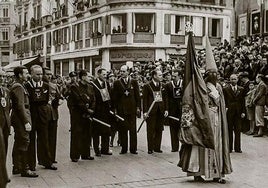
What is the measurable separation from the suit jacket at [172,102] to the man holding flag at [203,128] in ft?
12.9

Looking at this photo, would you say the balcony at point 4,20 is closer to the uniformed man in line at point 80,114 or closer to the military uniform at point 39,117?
the uniformed man in line at point 80,114

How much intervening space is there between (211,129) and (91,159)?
3.65m

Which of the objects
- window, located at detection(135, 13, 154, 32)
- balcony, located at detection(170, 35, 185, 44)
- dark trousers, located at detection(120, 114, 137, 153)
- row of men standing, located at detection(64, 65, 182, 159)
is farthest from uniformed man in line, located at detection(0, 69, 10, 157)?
balcony, located at detection(170, 35, 185, 44)

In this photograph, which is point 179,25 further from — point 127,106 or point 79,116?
point 79,116

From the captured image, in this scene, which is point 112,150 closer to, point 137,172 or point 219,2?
point 137,172

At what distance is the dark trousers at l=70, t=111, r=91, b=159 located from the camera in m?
11.7

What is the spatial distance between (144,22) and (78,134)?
91.9ft

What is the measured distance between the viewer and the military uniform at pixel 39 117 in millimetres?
10211

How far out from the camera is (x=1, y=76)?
8945 millimetres

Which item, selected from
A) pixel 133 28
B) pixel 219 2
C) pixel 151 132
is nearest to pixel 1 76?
pixel 151 132

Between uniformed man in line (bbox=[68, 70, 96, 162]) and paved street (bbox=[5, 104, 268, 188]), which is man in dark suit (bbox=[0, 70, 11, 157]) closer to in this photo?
paved street (bbox=[5, 104, 268, 188])

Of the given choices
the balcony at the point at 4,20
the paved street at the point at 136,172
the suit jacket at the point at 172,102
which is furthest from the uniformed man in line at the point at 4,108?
the balcony at the point at 4,20

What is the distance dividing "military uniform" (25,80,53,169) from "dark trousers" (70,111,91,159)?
110 cm

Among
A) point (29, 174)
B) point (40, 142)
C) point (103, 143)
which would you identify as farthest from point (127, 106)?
point (29, 174)
